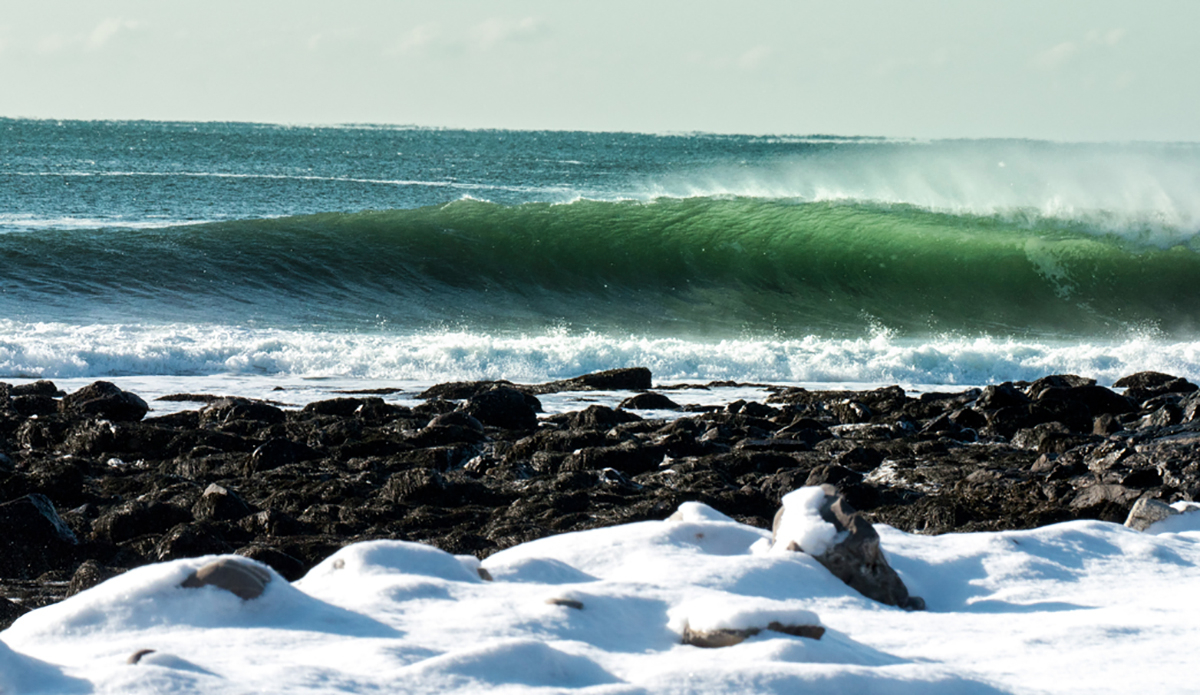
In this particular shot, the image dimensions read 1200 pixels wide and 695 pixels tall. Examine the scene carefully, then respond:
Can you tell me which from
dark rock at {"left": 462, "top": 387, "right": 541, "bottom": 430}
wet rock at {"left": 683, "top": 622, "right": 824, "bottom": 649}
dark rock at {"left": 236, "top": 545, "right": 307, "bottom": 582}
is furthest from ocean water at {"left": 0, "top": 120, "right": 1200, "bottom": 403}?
wet rock at {"left": 683, "top": 622, "right": 824, "bottom": 649}

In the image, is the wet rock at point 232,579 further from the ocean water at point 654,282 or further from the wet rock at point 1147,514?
the ocean water at point 654,282

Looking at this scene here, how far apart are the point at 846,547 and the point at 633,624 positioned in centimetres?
95

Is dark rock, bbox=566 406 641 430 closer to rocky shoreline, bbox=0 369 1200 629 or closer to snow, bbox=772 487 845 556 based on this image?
rocky shoreline, bbox=0 369 1200 629

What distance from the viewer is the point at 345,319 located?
1688 centimetres

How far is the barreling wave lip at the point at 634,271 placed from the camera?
18219mm

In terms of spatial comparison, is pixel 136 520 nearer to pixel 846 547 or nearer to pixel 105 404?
pixel 846 547

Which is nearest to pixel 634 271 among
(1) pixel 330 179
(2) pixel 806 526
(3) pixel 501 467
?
(3) pixel 501 467

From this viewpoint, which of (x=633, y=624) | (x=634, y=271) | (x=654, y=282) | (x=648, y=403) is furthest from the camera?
(x=634, y=271)

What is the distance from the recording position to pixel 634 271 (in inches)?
875

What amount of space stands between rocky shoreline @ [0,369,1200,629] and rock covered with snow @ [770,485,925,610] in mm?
1540

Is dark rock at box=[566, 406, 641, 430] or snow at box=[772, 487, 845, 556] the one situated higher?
snow at box=[772, 487, 845, 556]

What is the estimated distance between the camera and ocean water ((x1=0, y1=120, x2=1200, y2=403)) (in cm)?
1279

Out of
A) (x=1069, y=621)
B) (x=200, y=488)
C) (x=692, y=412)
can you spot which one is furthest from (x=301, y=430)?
(x=1069, y=621)

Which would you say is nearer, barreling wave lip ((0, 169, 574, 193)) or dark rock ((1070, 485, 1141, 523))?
dark rock ((1070, 485, 1141, 523))
